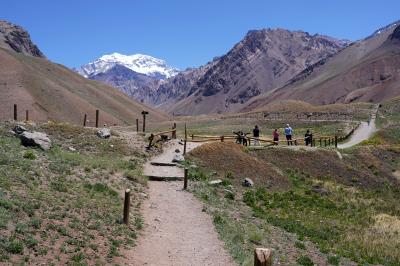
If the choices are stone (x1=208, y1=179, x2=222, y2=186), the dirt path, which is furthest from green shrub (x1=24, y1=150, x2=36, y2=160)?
the dirt path

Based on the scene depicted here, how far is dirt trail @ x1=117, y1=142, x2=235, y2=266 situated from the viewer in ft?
52.7

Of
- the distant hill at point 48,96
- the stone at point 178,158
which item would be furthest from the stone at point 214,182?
the distant hill at point 48,96

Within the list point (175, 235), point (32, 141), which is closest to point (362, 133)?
Answer: point (32, 141)

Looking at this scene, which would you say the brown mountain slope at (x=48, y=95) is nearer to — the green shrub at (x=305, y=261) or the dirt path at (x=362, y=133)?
the dirt path at (x=362, y=133)

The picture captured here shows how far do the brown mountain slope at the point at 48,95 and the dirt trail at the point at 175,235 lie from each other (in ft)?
289

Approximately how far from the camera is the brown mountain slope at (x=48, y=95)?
11462 centimetres

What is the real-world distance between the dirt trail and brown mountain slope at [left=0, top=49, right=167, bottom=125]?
88.0 metres

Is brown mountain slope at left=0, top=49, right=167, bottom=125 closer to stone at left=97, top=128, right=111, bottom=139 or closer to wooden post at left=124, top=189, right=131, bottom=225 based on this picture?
stone at left=97, top=128, right=111, bottom=139

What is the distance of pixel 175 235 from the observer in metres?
18.9

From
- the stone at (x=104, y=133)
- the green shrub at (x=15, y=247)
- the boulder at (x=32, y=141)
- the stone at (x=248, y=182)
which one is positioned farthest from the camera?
the stone at (x=104, y=133)

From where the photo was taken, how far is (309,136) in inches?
1956

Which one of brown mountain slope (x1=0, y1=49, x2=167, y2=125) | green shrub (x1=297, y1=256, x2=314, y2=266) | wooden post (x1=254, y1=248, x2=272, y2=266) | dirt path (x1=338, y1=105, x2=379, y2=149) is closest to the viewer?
wooden post (x1=254, y1=248, x2=272, y2=266)

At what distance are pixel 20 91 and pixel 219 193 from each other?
103569mm

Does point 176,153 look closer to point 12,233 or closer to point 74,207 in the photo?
point 74,207
